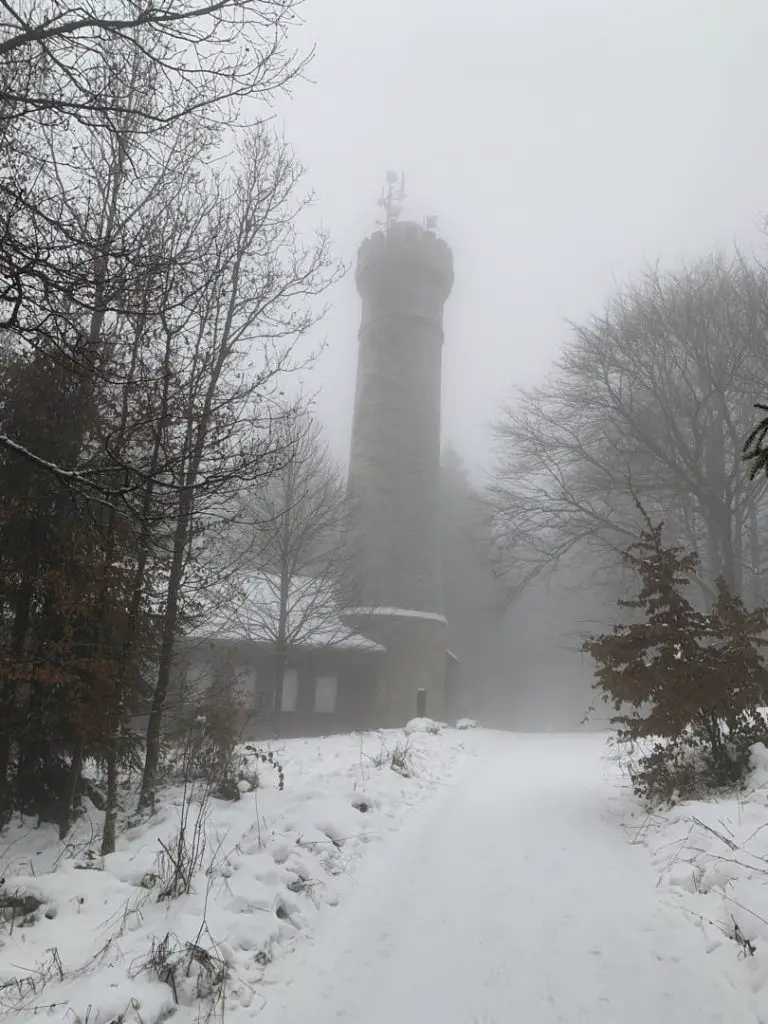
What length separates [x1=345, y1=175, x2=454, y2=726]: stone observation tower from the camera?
2433 centimetres

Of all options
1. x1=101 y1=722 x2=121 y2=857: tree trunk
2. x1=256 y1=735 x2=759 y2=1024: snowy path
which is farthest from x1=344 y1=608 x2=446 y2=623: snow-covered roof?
x1=256 y1=735 x2=759 y2=1024: snowy path

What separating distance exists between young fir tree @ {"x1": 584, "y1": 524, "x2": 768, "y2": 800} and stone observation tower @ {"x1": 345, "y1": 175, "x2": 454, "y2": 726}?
1506cm

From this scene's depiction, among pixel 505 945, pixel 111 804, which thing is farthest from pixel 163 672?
pixel 505 945

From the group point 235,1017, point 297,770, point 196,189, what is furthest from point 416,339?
point 235,1017

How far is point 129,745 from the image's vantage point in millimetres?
6527

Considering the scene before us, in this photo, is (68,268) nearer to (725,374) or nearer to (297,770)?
(297,770)

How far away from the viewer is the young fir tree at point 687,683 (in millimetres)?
6422

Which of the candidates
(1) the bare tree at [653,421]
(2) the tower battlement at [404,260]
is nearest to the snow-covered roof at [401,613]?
(1) the bare tree at [653,421]

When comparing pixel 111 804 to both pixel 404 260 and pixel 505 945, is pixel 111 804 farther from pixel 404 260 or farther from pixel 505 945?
pixel 404 260

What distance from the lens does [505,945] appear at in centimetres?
405

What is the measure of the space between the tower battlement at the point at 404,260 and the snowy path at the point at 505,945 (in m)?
25.7

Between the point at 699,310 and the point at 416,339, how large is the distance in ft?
48.8

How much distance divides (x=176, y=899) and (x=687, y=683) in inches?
181

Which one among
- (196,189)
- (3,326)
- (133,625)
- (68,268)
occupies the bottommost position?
(133,625)
